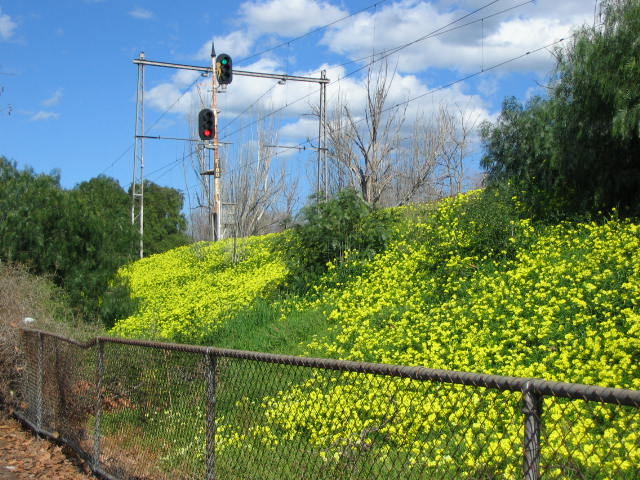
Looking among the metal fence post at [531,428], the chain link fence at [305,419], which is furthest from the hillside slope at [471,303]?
the metal fence post at [531,428]

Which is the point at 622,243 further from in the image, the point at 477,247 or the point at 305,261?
the point at 305,261

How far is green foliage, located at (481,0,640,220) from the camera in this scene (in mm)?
9641

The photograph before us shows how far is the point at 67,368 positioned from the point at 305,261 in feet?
24.8

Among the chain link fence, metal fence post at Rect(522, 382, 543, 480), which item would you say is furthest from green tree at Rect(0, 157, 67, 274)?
metal fence post at Rect(522, 382, 543, 480)

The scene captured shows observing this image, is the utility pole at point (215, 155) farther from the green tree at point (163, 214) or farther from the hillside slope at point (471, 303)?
the green tree at point (163, 214)

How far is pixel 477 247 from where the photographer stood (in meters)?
11.0

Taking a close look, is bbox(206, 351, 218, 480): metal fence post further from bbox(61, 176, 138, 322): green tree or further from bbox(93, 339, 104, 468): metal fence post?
bbox(61, 176, 138, 322): green tree

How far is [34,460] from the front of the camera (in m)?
6.52

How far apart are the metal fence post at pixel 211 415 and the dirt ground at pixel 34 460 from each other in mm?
2114

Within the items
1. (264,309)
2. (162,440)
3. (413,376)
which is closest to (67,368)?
(162,440)

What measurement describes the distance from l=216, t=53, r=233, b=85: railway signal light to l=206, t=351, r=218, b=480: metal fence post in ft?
37.5

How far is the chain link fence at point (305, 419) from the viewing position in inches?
111

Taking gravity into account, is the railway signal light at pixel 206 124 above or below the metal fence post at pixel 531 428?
above

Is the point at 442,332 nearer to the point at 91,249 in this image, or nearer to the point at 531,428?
the point at 531,428
